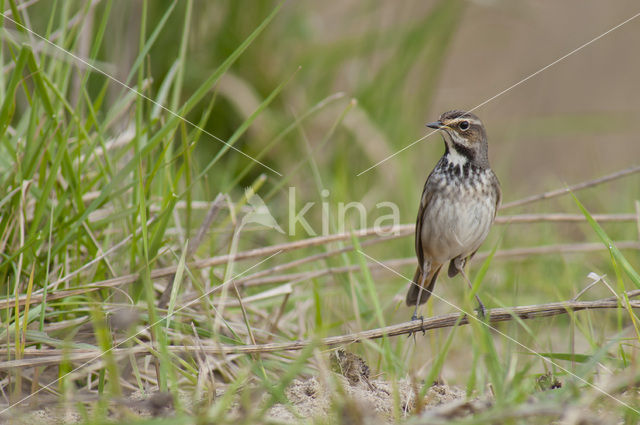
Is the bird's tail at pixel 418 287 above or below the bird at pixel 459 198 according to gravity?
below

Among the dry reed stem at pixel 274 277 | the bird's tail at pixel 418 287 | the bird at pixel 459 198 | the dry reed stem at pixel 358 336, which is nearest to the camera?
the dry reed stem at pixel 358 336

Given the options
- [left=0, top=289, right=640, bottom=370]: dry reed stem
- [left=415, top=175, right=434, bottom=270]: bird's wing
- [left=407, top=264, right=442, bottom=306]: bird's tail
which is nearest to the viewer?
[left=0, top=289, right=640, bottom=370]: dry reed stem

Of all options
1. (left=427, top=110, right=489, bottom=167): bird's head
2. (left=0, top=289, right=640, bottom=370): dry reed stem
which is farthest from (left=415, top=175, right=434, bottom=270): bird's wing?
(left=0, top=289, right=640, bottom=370): dry reed stem

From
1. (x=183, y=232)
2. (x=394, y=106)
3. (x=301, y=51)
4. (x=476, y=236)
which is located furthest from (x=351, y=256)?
(x=301, y=51)

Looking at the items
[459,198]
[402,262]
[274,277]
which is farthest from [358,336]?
[402,262]

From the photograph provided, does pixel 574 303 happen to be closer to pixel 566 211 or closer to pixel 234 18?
pixel 566 211

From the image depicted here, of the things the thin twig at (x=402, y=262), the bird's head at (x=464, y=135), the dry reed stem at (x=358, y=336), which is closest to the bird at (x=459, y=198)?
the bird's head at (x=464, y=135)

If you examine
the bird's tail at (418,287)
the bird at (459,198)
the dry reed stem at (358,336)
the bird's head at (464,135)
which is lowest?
the bird's tail at (418,287)

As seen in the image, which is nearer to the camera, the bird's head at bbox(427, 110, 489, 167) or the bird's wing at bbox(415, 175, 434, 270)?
the bird's head at bbox(427, 110, 489, 167)

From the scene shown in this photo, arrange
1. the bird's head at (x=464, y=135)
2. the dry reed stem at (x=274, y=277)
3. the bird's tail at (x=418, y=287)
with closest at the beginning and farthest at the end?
the dry reed stem at (x=274, y=277), the bird's head at (x=464, y=135), the bird's tail at (x=418, y=287)

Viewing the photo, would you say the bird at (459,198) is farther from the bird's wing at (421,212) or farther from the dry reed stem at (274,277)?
the dry reed stem at (274,277)

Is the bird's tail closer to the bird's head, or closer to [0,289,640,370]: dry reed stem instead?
the bird's head

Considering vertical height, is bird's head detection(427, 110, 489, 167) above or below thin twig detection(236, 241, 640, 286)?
above

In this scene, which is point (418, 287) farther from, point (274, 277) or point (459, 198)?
point (274, 277)
